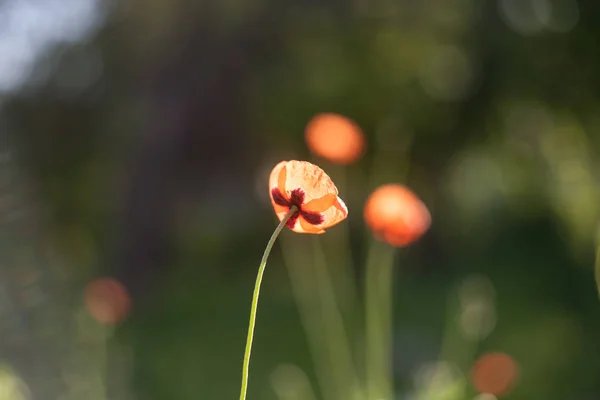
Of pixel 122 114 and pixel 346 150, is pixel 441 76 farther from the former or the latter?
pixel 346 150

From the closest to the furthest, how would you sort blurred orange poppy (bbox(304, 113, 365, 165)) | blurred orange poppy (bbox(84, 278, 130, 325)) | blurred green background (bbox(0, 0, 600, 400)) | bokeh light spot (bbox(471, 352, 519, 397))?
1. blurred orange poppy (bbox(304, 113, 365, 165))
2. bokeh light spot (bbox(471, 352, 519, 397))
3. blurred orange poppy (bbox(84, 278, 130, 325))
4. blurred green background (bbox(0, 0, 600, 400))

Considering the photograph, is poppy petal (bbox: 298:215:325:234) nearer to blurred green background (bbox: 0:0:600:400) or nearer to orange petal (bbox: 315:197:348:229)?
orange petal (bbox: 315:197:348:229)

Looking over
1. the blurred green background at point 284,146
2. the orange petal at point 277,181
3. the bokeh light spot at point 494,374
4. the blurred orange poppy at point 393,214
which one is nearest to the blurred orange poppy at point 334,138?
the blurred orange poppy at point 393,214

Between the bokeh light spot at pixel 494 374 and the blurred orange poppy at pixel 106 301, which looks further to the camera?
the blurred orange poppy at pixel 106 301

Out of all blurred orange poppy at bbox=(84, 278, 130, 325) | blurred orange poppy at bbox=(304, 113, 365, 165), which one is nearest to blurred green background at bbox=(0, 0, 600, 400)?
blurred orange poppy at bbox=(84, 278, 130, 325)

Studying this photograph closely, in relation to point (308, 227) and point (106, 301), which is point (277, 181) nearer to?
point (308, 227)

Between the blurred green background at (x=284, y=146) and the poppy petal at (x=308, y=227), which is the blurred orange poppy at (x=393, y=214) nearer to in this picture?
the poppy petal at (x=308, y=227)
